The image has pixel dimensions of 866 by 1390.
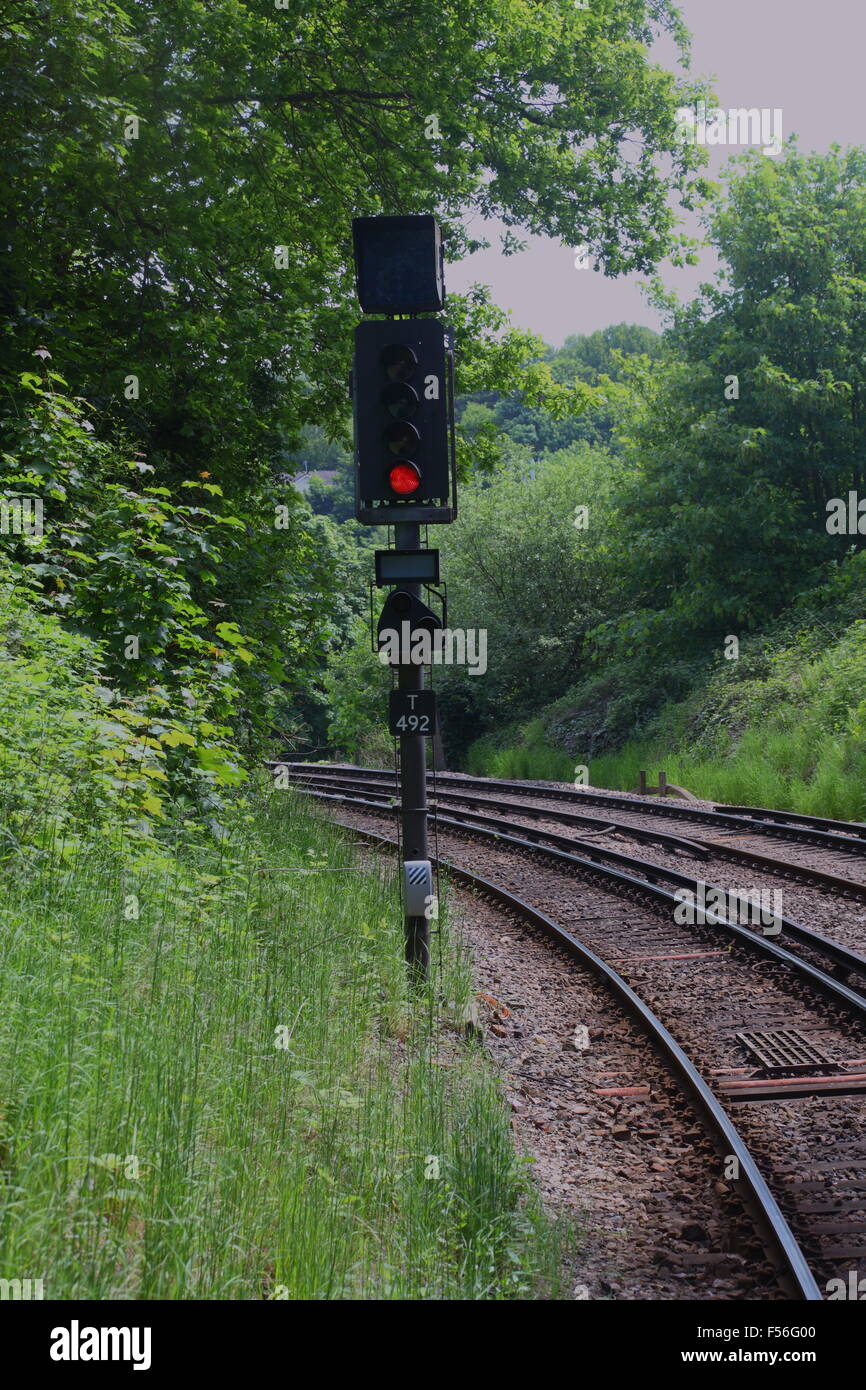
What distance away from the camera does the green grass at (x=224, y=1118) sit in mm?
3129

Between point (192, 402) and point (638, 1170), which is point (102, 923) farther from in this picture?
point (192, 402)

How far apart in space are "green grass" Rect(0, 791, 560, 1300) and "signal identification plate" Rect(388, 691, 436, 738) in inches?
57.9

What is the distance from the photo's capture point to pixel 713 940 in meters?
9.41

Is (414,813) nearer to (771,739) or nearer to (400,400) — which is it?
(400,400)

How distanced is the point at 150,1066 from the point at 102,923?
1.46 meters

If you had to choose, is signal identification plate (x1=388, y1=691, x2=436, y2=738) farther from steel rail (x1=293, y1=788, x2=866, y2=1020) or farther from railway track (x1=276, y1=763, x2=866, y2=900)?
steel rail (x1=293, y1=788, x2=866, y2=1020)

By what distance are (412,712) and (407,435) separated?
178 centimetres

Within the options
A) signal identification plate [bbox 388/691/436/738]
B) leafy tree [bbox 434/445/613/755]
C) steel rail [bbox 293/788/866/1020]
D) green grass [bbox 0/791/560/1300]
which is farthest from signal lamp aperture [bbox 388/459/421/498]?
leafy tree [bbox 434/445/613/755]

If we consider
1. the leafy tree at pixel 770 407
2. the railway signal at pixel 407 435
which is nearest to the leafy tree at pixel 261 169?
the railway signal at pixel 407 435

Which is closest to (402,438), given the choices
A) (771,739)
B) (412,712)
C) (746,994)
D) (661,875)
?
(412,712)

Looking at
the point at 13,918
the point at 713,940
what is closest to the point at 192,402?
the point at 713,940

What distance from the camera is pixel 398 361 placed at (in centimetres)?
663

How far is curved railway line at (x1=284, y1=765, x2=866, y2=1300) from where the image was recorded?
4.84 m

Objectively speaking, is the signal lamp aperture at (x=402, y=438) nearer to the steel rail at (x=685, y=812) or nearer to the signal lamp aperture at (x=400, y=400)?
the signal lamp aperture at (x=400, y=400)
